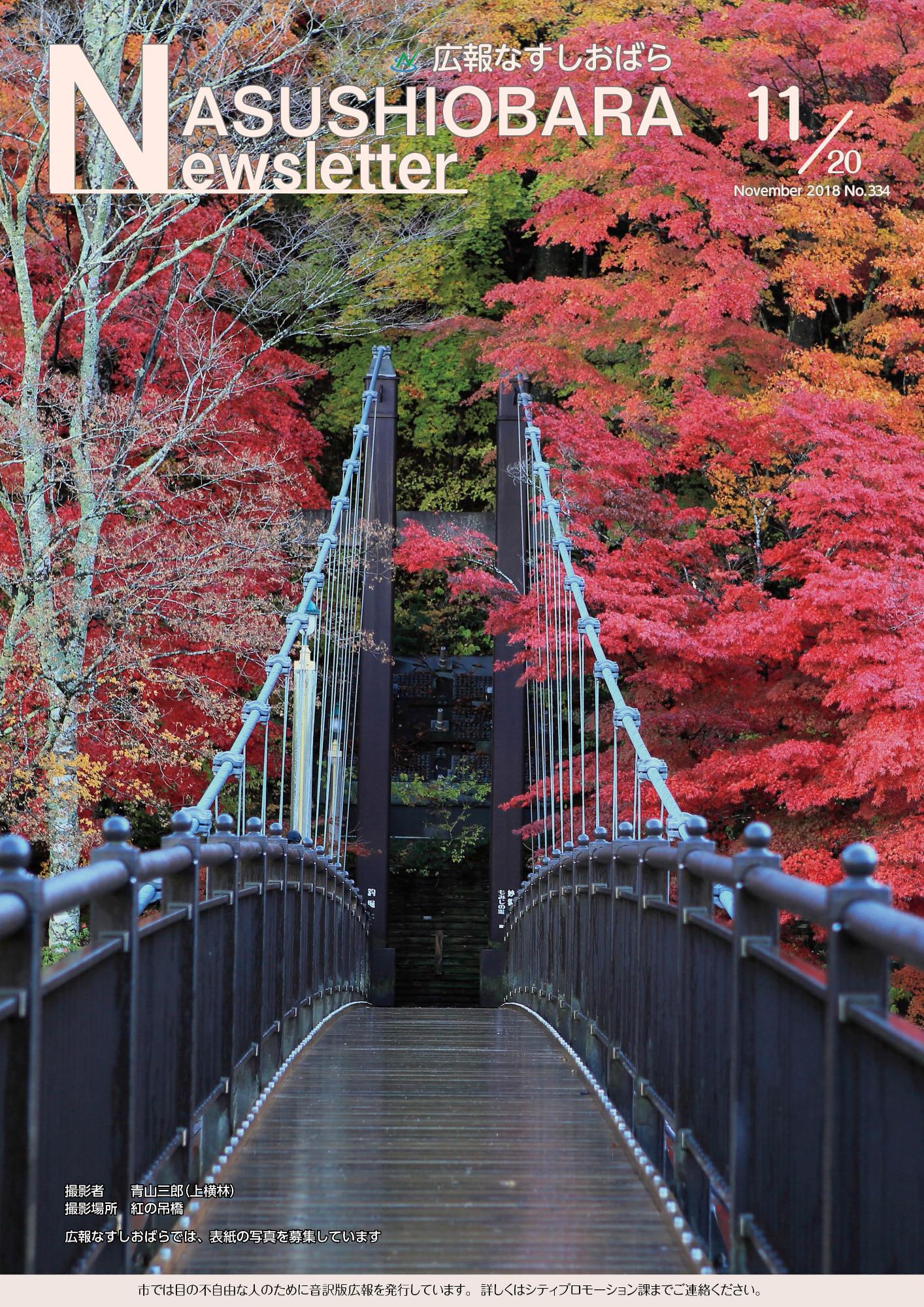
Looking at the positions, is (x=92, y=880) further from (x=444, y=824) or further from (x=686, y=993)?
(x=444, y=824)

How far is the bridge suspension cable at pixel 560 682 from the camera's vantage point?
9.01 metres

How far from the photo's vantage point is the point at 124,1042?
260 centimetres

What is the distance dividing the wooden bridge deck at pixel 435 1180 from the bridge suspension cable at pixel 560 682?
7.14 feet

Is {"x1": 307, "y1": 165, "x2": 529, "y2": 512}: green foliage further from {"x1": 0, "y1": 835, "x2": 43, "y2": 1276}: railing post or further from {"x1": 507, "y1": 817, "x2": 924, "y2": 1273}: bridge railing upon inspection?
{"x1": 0, "y1": 835, "x2": 43, "y2": 1276}: railing post

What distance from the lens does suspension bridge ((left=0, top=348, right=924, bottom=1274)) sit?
1925mm

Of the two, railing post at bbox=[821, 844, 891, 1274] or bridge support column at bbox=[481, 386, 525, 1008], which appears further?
bridge support column at bbox=[481, 386, 525, 1008]

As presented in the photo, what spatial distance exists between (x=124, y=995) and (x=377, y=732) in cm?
1170

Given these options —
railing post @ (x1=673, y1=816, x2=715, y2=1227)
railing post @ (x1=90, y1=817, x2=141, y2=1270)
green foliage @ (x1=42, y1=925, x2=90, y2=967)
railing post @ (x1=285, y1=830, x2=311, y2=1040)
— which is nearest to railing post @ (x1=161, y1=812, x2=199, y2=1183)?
railing post @ (x1=90, y1=817, x2=141, y2=1270)

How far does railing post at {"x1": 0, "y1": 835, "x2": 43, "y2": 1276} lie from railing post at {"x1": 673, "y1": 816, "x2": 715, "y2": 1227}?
5.53ft

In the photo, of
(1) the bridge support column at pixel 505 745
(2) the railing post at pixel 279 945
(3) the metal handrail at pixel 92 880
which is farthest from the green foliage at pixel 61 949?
(3) the metal handrail at pixel 92 880

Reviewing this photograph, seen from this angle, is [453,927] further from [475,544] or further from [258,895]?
[258,895]

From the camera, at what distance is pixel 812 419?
9430 millimetres

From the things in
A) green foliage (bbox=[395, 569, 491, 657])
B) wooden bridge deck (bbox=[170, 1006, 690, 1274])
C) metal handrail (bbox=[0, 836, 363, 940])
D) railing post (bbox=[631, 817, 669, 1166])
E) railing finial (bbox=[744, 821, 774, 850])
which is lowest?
wooden bridge deck (bbox=[170, 1006, 690, 1274])

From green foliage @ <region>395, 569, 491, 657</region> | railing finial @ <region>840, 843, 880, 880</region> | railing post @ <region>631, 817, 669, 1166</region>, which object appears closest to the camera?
railing finial @ <region>840, 843, 880, 880</region>
